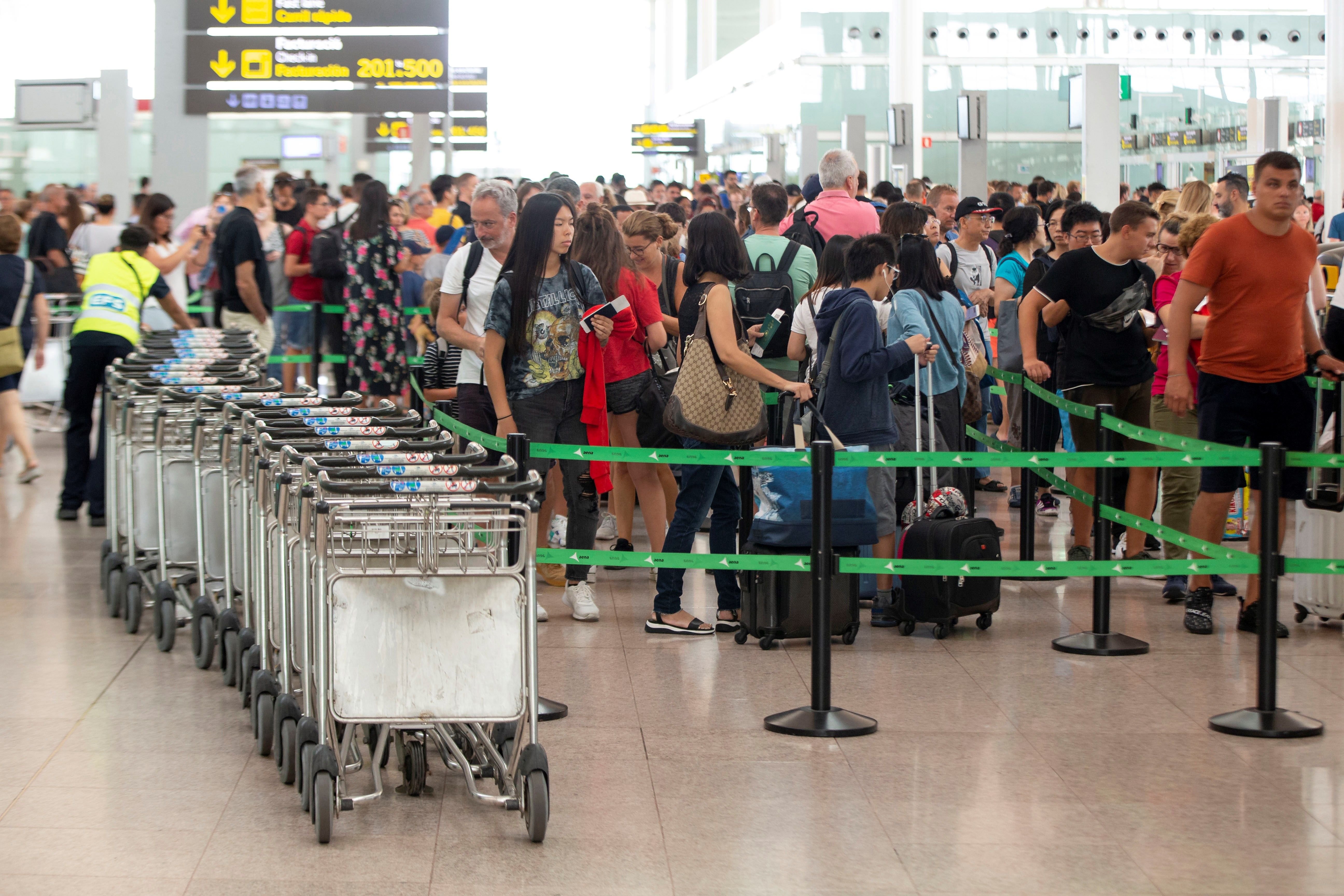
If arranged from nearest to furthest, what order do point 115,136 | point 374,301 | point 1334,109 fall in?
point 374,301 < point 1334,109 < point 115,136

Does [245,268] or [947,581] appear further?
[245,268]

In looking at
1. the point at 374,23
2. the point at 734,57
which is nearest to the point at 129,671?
the point at 374,23

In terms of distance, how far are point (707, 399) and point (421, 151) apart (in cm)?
1476

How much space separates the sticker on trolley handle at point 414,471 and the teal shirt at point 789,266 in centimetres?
331

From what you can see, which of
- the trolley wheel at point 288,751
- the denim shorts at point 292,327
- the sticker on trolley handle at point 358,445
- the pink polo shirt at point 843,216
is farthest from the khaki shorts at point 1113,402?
the denim shorts at point 292,327

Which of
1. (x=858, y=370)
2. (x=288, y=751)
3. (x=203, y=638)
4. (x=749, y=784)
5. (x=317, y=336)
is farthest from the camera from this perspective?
(x=317, y=336)

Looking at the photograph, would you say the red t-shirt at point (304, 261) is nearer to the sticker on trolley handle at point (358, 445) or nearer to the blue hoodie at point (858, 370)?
the blue hoodie at point (858, 370)

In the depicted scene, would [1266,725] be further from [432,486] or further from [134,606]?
[134,606]

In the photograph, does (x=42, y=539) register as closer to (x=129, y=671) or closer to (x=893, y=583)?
(x=129, y=671)

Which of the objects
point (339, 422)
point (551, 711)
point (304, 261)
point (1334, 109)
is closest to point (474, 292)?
point (339, 422)

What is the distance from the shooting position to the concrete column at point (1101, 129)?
15.5 m

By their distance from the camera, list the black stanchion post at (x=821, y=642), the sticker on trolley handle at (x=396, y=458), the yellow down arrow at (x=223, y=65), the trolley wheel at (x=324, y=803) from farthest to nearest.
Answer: the yellow down arrow at (x=223, y=65) → the black stanchion post at (x=821, y=642) → the sticker on trolley handle at (x=396, y=458) → the trolley wheel at (x=324, y=803)

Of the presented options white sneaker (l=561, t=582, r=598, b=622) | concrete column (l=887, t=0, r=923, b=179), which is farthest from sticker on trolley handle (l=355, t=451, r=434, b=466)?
concrete column (l=887, t=0, r=923, b=179)

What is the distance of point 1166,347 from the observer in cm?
865
